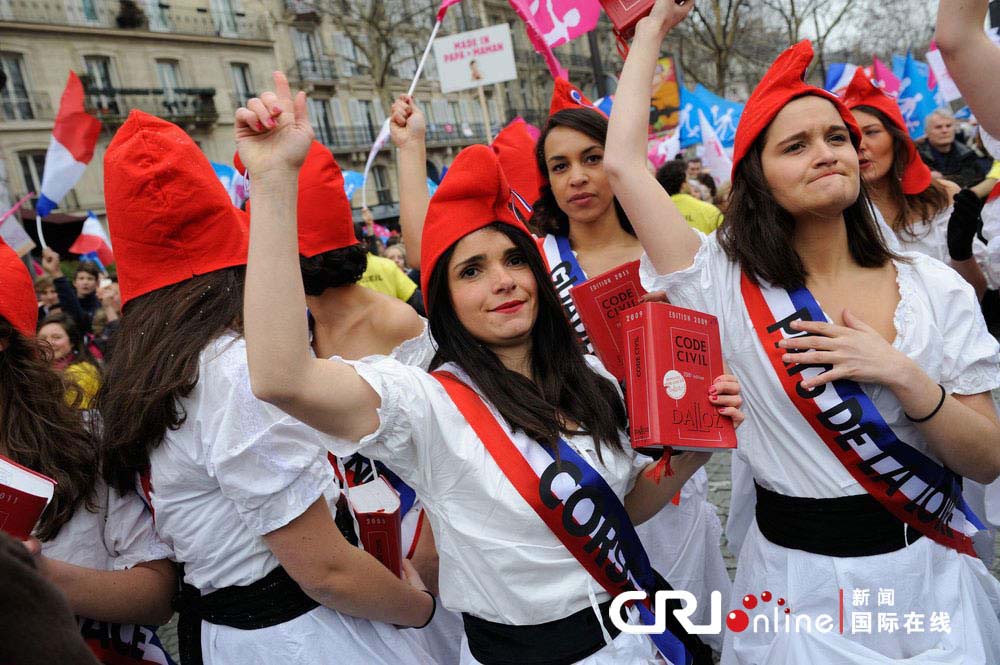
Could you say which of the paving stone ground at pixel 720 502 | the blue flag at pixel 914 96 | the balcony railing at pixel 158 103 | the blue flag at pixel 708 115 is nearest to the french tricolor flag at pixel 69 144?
the paving stone ground at pixel 720 502

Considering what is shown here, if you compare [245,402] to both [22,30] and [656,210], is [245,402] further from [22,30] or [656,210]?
[22,30]

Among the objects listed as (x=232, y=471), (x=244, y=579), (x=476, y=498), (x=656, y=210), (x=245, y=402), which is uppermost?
(x=656, y=210)

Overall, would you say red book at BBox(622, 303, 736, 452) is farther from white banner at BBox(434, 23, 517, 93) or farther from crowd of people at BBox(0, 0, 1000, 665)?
white banner at BBox(434, 23, 517, 93)

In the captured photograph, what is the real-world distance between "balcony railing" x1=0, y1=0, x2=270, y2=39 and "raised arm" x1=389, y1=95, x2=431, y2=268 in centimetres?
2973

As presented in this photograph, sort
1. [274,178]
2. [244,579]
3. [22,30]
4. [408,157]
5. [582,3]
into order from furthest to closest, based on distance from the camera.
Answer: [22,30], [582,3], [408,157], [244,579], [274,178]

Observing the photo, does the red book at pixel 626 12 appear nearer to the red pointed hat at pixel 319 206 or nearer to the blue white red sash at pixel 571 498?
the blue white red sash at pixel 571 498

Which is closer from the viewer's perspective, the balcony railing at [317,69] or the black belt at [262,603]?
the black belt at [262,603]

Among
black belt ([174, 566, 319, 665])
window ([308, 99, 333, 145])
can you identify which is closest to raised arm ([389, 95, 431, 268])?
black belt ([174, 566, 319, 665])

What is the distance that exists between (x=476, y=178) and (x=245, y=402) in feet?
2.62

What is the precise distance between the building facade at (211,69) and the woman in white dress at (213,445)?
18738 mm

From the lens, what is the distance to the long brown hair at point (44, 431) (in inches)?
78.5

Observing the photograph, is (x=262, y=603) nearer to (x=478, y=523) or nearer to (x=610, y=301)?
(x=478, y=523)

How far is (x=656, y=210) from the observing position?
2010 millimetres

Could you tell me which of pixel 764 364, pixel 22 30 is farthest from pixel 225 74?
pixel 764 364
